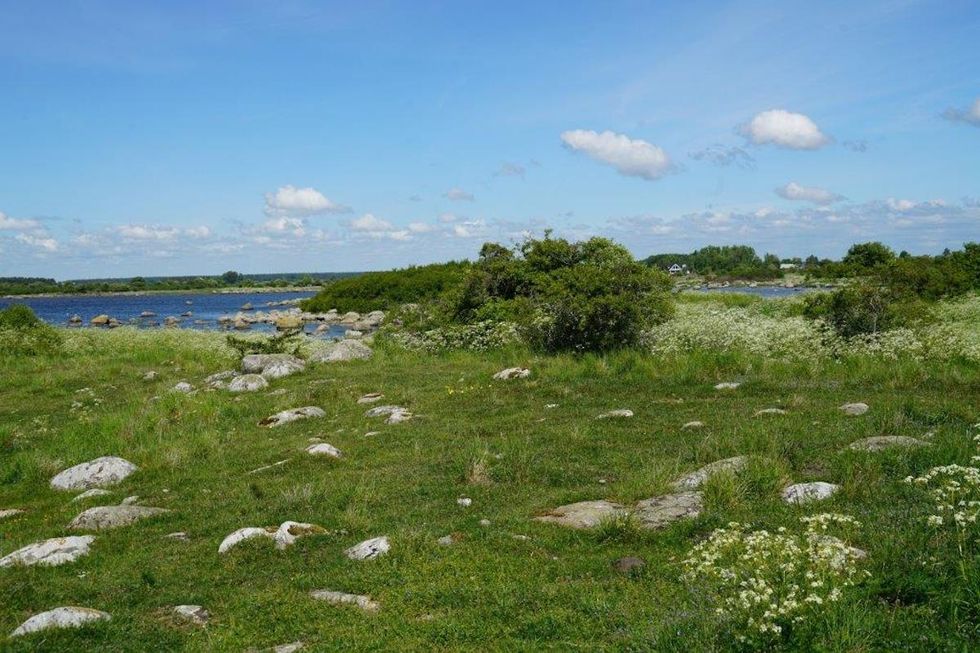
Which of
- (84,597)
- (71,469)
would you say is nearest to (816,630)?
(84,597)

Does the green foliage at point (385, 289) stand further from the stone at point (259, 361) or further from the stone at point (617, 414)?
the stone at point (617, 414)

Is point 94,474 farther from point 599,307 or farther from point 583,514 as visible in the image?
point 599,307

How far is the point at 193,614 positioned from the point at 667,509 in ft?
17.0

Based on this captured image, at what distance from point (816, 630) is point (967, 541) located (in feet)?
7.56

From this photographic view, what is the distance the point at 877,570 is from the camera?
5910 millimetres

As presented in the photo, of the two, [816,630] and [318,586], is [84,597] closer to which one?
[318,586]

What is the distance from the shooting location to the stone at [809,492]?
8422 millimetres

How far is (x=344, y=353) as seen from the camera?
96.5 ft

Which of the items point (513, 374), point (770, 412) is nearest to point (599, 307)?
point (513, 374)

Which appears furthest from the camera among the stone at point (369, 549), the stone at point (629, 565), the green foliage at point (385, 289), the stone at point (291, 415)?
the green foliage at point (385, 289)

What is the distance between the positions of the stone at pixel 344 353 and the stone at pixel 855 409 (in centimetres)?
1948

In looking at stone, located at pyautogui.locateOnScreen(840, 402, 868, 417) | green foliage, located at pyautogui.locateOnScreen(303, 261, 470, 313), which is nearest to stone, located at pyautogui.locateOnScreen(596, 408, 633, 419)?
stone, located at pyautogui.locateOnScreen(840, 402, 868, 417)

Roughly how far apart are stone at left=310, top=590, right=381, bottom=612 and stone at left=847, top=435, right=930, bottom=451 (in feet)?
23.0

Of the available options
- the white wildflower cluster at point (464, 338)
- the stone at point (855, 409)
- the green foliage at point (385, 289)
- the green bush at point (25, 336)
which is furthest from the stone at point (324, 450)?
the green foliage at point (385, 289)
